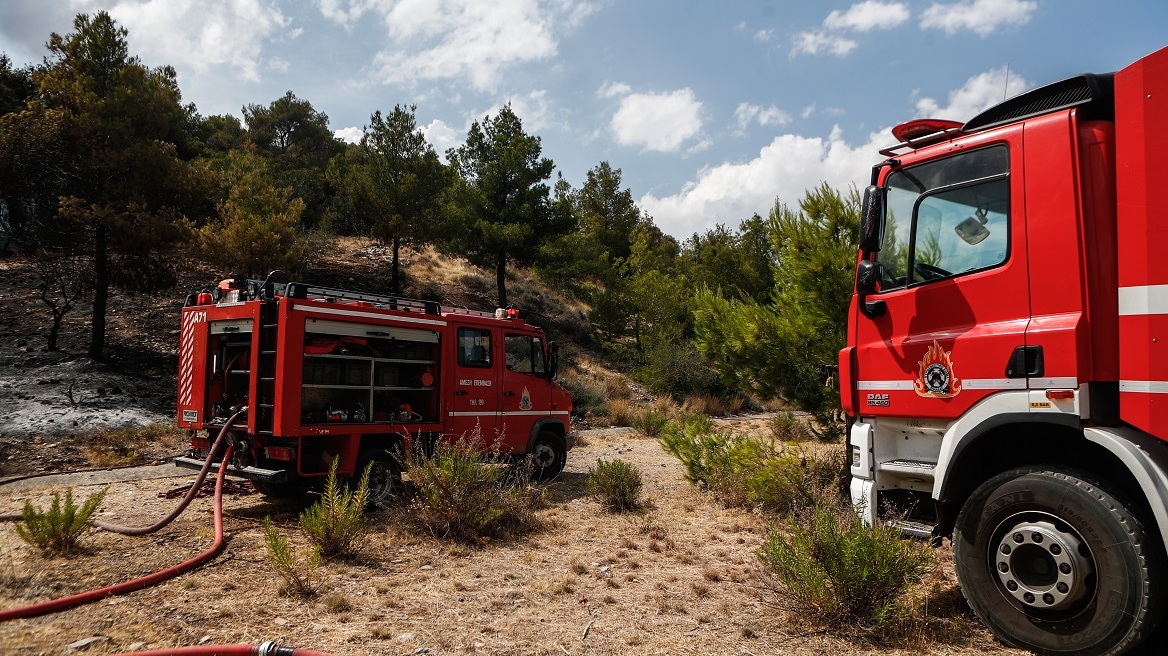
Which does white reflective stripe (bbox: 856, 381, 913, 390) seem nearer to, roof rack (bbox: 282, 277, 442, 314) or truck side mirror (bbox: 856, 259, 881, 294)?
truck side mirror (bbox: 856, 259, 881, 294)

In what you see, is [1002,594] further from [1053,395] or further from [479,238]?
[479,238]

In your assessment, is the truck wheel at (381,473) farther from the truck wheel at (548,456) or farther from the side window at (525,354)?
the truck wheel at (548,456)

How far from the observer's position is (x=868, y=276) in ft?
16.7

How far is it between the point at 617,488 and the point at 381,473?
296 cm

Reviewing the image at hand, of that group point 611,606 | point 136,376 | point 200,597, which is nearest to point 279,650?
point 200,597

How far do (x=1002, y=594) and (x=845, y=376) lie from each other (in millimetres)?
1885

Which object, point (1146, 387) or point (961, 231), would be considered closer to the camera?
point (1146, 387)

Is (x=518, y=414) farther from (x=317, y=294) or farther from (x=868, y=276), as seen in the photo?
(x=868, y=276)

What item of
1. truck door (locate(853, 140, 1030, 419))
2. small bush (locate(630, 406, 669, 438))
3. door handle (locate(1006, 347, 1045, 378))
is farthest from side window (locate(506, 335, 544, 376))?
small bush (locate(630, 406, 669, 438))

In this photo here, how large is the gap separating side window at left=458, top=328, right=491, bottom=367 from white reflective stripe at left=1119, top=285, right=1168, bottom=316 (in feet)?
24.3

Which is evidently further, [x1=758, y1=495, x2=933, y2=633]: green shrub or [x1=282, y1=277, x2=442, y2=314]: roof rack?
[x1=282, y1=277, x2=442, y2=314]: roof rack

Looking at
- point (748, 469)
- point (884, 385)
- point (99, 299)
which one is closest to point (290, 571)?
point (884, 385)

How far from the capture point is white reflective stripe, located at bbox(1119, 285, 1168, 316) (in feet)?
11.9

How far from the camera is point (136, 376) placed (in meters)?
17.0
